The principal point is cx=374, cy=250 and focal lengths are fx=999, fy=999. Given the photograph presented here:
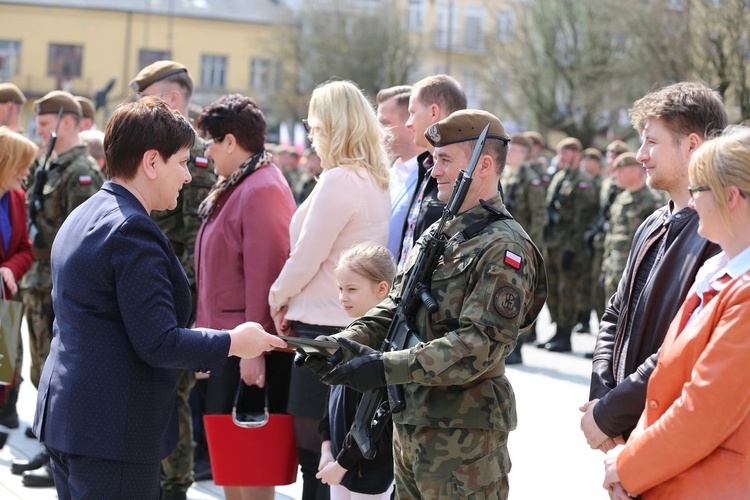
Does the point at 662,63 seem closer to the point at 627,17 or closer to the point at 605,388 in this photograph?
the point at 627,17

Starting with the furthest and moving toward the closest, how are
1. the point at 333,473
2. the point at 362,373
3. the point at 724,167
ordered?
the point at 333,473
the point at 362,373
the point at 724,167

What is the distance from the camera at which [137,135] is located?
332 centimetres

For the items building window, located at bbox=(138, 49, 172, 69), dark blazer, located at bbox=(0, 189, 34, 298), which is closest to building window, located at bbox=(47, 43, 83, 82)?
building window, located at bbox=(138, 49, 172, 69)

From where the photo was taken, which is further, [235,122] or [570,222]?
[570,222]

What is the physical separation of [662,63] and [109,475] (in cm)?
2217

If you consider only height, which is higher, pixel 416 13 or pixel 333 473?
pixel 416 13

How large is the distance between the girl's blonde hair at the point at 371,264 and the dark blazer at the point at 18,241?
3.13 meters

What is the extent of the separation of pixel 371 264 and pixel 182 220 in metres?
1.83

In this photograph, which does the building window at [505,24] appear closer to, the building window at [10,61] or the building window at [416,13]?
the building window at [416,13]

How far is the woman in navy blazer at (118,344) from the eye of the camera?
3127 millimetres

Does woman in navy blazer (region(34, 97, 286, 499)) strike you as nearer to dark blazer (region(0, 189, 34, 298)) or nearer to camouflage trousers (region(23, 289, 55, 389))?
dark blazer (region(0, 189, 34, 298))

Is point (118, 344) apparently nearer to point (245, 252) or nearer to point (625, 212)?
point (245, 252)

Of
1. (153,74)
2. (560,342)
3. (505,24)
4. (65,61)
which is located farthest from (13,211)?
(65,61)

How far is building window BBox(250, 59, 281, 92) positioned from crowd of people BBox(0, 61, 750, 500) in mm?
47099
